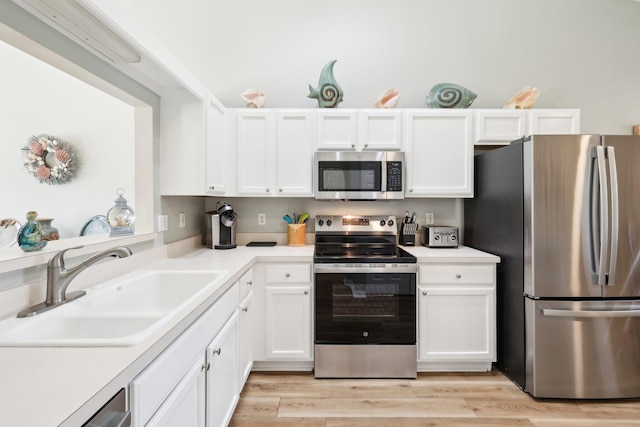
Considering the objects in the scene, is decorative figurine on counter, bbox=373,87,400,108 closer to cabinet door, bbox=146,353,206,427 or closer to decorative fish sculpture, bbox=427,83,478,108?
decorative fish sculpture, bbox=427,83,478,108

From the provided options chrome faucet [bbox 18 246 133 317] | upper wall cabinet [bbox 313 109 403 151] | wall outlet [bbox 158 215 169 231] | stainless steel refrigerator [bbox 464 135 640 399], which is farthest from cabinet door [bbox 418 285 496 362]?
chrome faucet [bbox 18 246 133 317]

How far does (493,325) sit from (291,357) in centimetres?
145

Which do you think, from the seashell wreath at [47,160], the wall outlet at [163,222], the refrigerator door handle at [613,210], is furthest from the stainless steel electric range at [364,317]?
the seashell wreath at [47,160]

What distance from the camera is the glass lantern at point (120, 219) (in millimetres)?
1701

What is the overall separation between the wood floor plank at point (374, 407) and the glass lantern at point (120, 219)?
1388 mm

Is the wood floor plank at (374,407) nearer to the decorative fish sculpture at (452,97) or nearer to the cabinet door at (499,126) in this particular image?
the cabinet door at (499,126)

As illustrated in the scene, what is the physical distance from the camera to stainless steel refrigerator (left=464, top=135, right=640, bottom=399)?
193 centimetres

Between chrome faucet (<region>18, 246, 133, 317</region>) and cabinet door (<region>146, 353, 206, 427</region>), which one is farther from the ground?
chrome faucet (<region>18, 246, 133, 317</region>)

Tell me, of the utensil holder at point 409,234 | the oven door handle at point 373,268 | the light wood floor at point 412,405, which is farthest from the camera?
the utensil holder at point 409,234

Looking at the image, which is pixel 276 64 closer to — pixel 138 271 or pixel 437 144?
pixel 437 144

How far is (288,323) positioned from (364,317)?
54 cm

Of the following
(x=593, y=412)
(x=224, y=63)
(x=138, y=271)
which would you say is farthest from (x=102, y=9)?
(x=593, y=412)

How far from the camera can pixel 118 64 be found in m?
1.60

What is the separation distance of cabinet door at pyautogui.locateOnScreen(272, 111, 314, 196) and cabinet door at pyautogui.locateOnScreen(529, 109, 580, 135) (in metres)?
1.80
